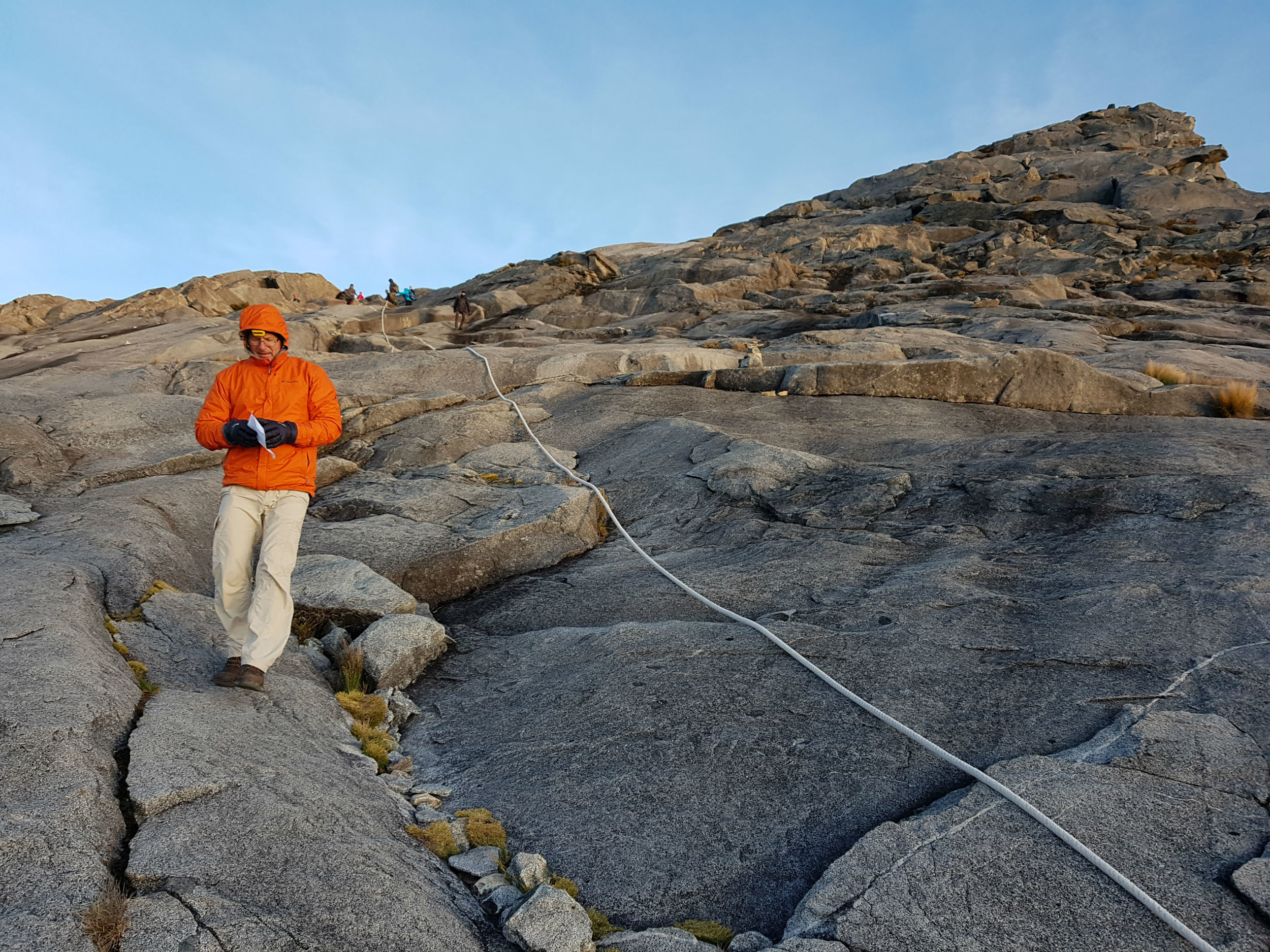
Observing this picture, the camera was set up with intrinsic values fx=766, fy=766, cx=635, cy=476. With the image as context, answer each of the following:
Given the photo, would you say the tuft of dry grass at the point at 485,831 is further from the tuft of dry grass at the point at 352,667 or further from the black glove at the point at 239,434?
the black glove at the point at 239,434

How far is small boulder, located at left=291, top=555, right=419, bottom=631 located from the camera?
317 inches

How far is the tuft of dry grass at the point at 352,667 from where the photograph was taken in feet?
22.5

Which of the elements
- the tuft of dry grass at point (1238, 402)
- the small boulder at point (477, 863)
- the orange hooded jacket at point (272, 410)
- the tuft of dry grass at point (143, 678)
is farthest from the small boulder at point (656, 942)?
the tuft of dry grass at point (1238, 402)

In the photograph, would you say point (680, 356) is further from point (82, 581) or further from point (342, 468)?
point (82, 581)

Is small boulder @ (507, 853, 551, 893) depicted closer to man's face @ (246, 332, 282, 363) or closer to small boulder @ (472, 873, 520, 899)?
small boulder @ (472, 873, 520, 899)

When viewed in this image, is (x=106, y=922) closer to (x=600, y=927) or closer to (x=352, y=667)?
(x=600, y=927)

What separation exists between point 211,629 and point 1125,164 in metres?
72.9

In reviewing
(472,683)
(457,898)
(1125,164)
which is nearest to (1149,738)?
(457,898)

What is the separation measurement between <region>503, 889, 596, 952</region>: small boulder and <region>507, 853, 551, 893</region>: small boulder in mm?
276

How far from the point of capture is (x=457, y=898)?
4043 mm

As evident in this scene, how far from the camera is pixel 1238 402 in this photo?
12.6m

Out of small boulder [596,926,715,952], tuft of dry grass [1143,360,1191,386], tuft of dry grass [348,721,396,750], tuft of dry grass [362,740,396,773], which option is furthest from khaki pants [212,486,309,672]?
tuft of dry grass [1143,360,1191,386]

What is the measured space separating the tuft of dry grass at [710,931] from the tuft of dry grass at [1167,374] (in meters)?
14.8

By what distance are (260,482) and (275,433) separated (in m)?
0.42
